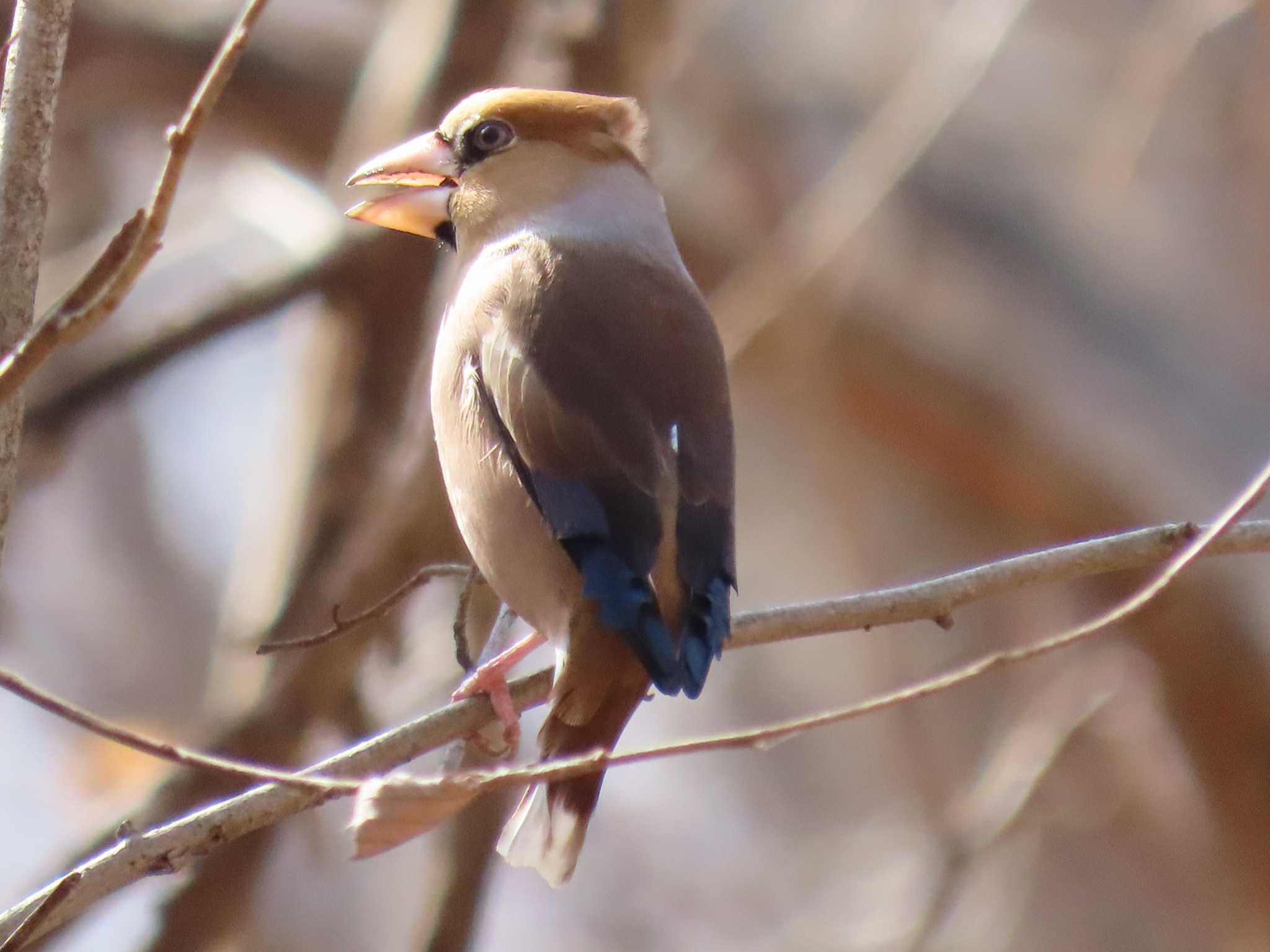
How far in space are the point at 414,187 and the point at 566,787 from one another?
166 cm

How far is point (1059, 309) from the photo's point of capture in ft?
24.5

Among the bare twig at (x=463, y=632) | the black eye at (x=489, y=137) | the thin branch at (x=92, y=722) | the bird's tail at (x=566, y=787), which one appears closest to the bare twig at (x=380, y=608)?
the bare twig at (x=463, y=632)

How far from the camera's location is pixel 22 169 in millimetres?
2291

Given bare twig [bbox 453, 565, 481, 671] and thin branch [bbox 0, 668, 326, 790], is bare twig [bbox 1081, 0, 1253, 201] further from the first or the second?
thin branch [bbox 0, 668, 326, 790]

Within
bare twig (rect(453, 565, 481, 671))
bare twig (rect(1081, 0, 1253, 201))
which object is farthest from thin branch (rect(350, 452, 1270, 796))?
bare twig (rect(1081, 0, 1253, 201))

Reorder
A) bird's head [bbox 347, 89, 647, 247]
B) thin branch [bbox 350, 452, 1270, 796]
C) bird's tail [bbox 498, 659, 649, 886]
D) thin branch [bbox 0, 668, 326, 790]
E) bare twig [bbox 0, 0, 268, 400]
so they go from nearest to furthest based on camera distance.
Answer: bare twig [bbox 0, 0, 268, 400] → thin branch [bbox 0, 668, 326, 790] → thin branch [bbox 350, 452, 1270, 796] → bird's tail [bbox 498, 659, 649, 886] → bird's head [bbox 347, 89, 647, 247]

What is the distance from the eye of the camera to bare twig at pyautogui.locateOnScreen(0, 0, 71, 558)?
90.0 inches

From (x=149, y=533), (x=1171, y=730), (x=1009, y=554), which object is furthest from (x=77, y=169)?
(x=1171, y=730)

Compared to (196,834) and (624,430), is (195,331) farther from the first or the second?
(196,834)

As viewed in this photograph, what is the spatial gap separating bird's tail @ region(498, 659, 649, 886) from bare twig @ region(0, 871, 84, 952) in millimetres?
952

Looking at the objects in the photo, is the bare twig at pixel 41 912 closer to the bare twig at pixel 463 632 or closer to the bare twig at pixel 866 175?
the bare twig at pixel 463 632

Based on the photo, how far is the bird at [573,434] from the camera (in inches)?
120

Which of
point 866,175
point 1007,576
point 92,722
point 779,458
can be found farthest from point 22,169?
point 779,458

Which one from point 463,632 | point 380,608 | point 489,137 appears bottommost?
point 463,632
